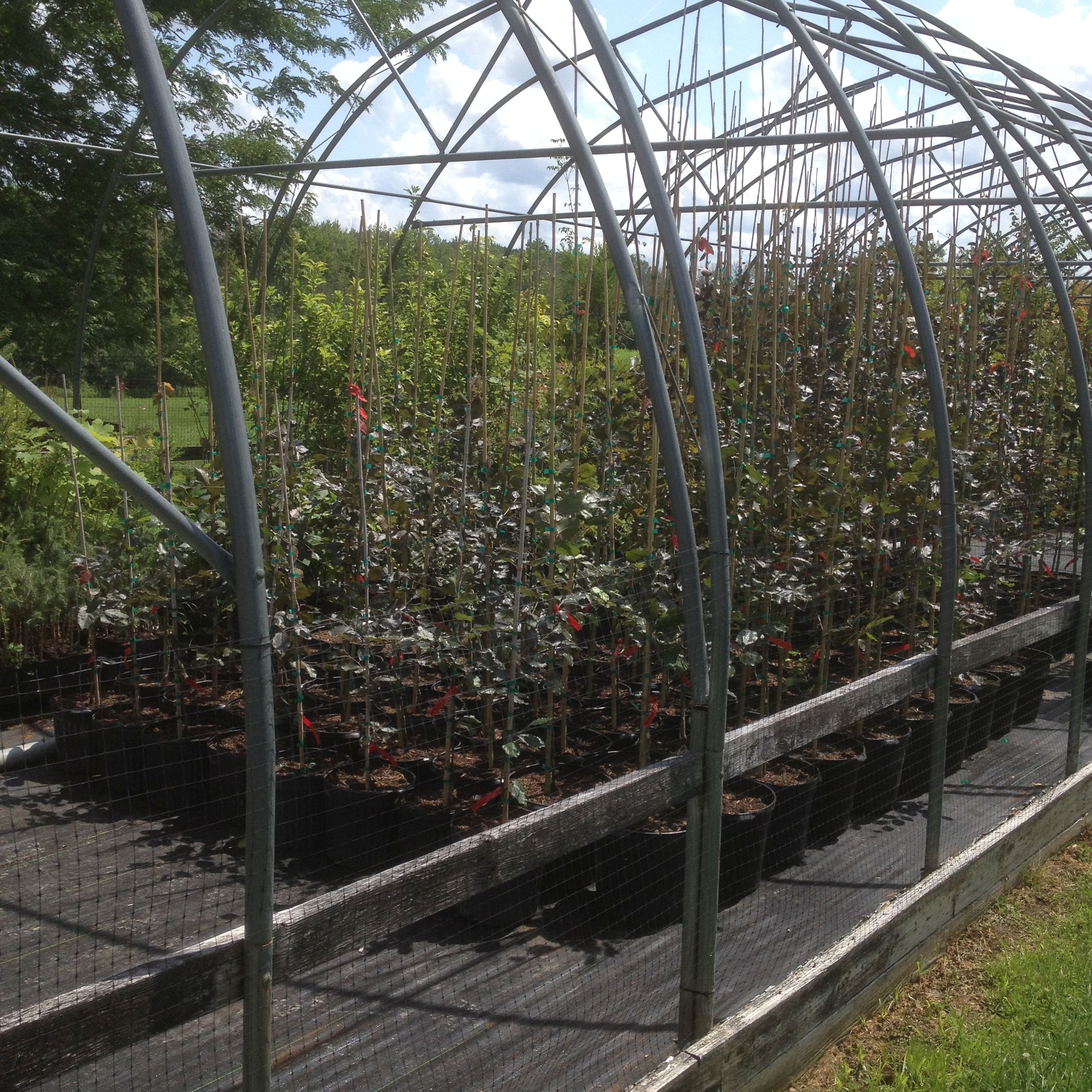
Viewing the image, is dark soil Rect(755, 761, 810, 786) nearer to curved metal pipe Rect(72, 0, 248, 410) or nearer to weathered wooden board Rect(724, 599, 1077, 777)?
weathered wooden board Rect(724, 599, 1077, 777)

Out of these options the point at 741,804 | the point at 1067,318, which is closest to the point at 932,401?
the point at 1067,318

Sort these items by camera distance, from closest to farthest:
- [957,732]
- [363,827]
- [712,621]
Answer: [712,621] → [363,827] → [957,732]

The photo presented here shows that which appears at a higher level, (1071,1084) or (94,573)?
(94,573)

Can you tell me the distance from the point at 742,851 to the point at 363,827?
1220mm

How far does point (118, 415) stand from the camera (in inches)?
164

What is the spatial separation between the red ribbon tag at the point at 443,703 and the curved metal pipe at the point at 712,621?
949 mm

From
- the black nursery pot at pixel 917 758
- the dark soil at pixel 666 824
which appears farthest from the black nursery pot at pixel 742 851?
the black nursery pot at pixel 917 758

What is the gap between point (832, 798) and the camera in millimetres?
3820

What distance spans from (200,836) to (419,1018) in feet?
4.16

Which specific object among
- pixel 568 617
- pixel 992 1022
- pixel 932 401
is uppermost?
pixel 932 401

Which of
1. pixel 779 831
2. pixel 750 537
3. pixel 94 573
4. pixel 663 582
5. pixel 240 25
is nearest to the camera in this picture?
pixel 663 582

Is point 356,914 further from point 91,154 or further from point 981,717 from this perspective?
point 91,154

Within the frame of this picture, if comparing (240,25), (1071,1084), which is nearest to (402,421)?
(1071,1084)

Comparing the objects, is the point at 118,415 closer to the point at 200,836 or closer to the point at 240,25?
the point at 200,836
